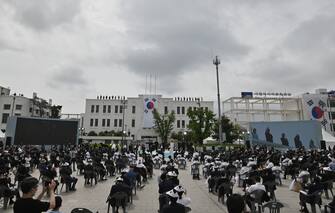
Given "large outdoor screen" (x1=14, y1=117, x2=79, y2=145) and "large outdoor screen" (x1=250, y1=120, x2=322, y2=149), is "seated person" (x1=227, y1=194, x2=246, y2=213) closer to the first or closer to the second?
"large outdoor screen" (x1=14, y1=117, x2=79, y2=145)

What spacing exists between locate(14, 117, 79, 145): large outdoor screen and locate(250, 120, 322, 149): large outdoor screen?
28.6 m

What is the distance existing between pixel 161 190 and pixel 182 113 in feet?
187

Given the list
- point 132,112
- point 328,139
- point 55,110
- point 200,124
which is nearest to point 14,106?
point 55,110

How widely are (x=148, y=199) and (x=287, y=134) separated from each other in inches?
1272

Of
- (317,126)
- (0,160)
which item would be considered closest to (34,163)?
(0,160)

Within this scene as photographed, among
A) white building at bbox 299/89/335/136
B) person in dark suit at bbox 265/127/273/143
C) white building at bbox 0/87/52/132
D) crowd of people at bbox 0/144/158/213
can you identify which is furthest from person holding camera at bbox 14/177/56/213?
white building at bbox 299/89/335/136

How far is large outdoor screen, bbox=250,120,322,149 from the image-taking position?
112 ft

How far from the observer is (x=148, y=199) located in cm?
1015

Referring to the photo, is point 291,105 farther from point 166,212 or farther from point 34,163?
point 166,212

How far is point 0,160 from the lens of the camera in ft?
42.5

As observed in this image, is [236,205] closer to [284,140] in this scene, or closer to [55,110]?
[284,140]

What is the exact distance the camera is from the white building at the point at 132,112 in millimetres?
61938

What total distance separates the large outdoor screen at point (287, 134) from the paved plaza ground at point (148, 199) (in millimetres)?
24767

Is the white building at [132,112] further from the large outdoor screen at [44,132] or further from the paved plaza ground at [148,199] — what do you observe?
the paved plaza ground at [148,199]
